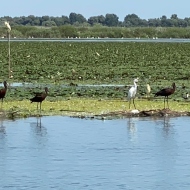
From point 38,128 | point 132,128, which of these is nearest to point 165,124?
point 132,128

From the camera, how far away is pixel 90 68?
37156mm

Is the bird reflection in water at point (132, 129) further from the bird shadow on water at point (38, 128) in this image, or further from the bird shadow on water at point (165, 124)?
the bird shadow on water at point (38, 128)

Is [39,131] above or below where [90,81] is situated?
below

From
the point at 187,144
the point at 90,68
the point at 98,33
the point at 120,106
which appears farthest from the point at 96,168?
the point at 98,33

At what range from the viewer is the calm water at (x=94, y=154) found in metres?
13.6

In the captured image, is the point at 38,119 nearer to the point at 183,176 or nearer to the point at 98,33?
the point at 183,176

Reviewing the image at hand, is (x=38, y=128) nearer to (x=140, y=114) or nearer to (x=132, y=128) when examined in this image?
(x=132, y=128)

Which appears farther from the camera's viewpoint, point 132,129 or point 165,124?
point 165,124

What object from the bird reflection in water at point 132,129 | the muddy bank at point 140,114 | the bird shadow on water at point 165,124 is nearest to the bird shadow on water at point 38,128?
the muddy bank at point 140,114

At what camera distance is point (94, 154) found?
16016mm

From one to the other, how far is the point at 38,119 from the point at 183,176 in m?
7.20

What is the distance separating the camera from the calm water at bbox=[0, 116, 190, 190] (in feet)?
44.8

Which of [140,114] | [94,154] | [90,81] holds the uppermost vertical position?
[90,81]

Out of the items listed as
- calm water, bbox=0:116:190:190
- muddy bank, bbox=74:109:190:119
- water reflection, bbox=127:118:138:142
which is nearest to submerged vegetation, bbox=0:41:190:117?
muddy bank, bbox=74:109:190:119
